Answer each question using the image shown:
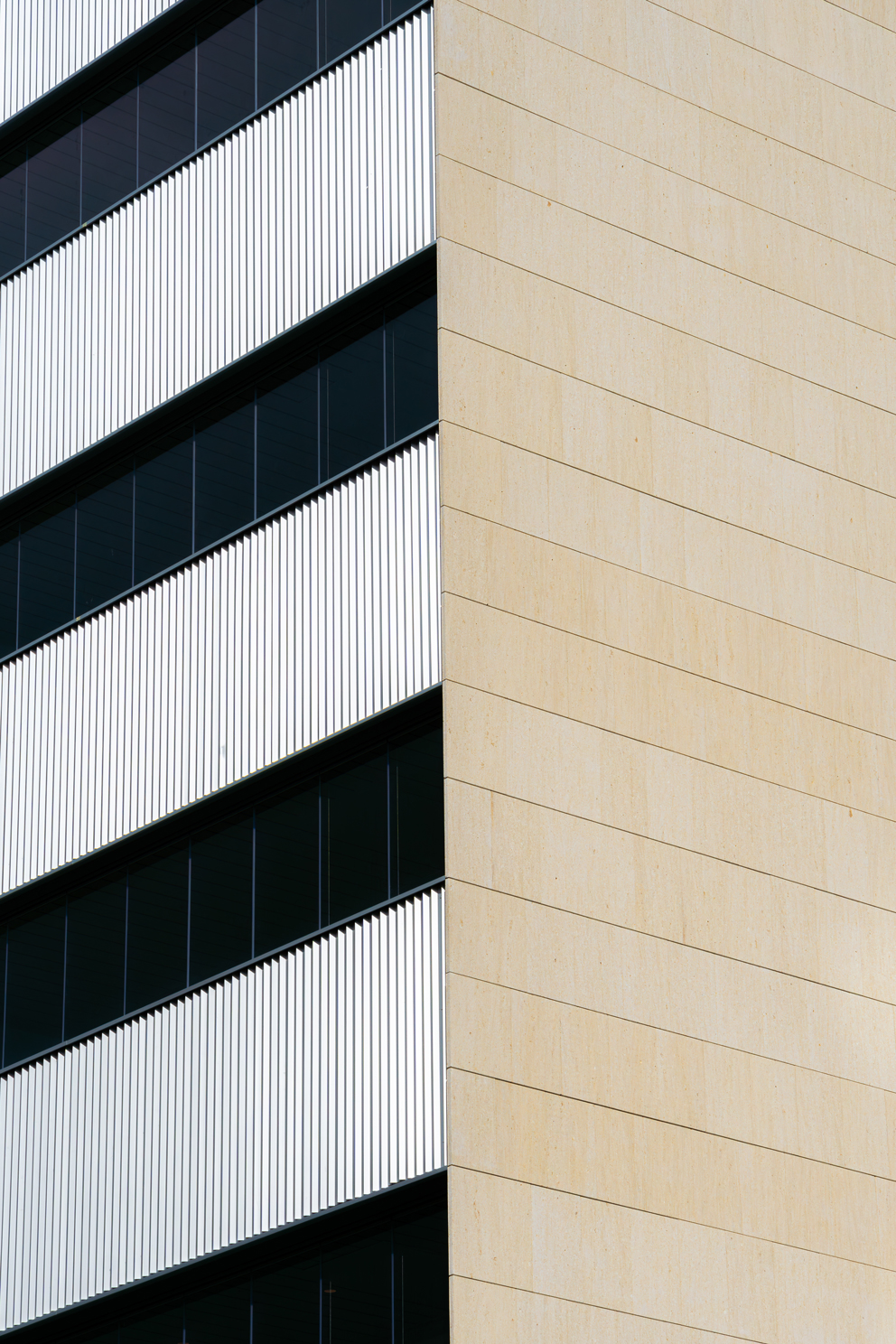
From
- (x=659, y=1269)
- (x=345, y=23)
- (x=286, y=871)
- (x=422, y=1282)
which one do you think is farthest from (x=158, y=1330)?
(x=345, y=23)

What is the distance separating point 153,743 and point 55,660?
2388 mm

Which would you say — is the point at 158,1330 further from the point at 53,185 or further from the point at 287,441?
the point at 53,185

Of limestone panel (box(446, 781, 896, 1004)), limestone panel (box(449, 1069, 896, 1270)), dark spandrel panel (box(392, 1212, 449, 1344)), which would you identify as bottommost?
dark spandrel panel (box(392, 1212, 449, 1344))

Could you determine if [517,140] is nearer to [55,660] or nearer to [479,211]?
[479,211]

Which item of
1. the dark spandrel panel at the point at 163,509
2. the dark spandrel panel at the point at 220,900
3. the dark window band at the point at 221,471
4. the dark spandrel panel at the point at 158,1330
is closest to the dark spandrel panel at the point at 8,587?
the dark window band at the point at 221,471

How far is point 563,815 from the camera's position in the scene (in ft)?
85.9

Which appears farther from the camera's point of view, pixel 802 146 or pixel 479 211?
pixel 802 146

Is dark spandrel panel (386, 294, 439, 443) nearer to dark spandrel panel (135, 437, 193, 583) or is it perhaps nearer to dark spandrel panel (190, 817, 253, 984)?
dark spandrel panel (135, 437, 193, 583)

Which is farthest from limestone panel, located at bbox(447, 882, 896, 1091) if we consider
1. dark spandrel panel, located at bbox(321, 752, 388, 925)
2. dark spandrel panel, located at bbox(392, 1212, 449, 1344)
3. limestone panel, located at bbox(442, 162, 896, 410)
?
limestone panel, located at bbox(442, 162, 896, 410)

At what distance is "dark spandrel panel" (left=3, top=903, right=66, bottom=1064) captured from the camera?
29050mm

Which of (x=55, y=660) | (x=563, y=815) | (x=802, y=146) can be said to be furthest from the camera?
(x=802, y=146)

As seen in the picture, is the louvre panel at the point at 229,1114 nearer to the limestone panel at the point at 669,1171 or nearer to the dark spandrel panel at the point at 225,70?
the limestone panel at the point at 669,1171

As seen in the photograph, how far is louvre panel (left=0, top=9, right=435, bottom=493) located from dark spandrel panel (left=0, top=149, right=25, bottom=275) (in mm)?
444

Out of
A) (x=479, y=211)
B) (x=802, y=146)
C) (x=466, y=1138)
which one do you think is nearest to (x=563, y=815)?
(x=466, y=1138)
